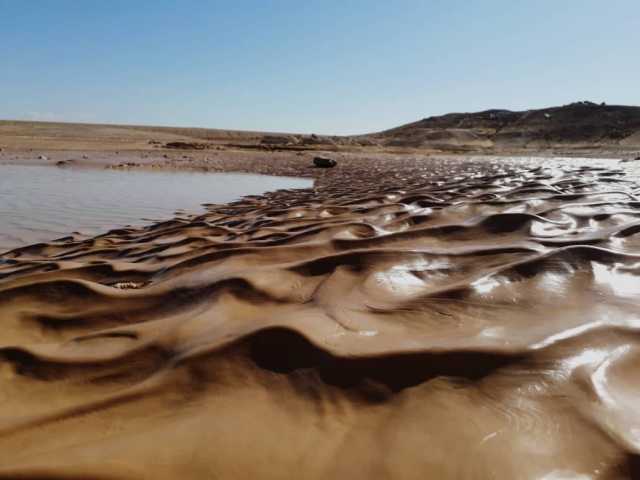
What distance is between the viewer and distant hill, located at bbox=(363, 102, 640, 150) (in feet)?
121

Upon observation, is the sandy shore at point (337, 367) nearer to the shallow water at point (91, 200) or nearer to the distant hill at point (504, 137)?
the shallow water at point (91, 200)

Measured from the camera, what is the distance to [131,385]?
1386 millimetres

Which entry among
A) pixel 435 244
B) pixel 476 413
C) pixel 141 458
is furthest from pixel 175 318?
pixel 435 244

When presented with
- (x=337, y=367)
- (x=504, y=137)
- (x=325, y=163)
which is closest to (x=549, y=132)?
(x=504, y=137)

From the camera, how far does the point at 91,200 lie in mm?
7211

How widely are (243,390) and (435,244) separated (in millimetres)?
1793

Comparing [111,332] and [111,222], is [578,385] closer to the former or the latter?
[111,332]

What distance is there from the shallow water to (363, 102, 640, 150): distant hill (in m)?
30.8

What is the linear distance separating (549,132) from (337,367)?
153 ft

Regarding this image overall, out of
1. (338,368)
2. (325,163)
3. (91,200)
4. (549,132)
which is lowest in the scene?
(91,200)

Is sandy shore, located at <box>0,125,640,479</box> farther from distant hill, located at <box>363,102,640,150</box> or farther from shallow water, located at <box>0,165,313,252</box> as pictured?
distant hill, located at <box>363,102,640,150</box>

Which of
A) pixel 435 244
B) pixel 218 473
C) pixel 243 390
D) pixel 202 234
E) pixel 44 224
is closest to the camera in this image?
pixel 218 473

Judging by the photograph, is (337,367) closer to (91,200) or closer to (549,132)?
(91,200)

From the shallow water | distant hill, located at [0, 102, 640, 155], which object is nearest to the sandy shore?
the shallow water
